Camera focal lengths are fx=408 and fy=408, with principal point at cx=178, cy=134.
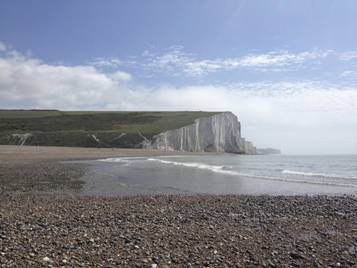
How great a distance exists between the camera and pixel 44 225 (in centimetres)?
1047

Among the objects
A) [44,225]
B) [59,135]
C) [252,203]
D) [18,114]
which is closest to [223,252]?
[44,225]

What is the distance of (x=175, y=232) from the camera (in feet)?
33.2

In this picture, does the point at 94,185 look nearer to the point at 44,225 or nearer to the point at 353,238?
the point at 44,225

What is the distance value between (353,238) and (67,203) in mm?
9643

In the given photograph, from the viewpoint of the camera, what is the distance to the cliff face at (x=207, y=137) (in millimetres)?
114438

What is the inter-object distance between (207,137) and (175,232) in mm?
112726

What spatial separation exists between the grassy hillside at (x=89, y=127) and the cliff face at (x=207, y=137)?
10.6 ft

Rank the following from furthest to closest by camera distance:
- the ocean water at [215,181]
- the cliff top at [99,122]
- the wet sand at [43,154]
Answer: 1. the cliff top at [99,122]
2. the wet sand at [43,154]
3. the ocean water at [215,181]

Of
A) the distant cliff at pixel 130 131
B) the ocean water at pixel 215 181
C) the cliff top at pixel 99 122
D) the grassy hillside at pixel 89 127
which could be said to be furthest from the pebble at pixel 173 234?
the cliff top at pixel 99 122

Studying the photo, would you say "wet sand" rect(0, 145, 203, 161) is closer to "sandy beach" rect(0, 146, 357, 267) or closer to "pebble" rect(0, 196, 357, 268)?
"sandy beach" rect(0, 146, 357, 267)

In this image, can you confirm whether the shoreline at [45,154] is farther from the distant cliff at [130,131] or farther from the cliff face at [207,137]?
the cliff face at [207,137]

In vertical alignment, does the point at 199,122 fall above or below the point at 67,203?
above

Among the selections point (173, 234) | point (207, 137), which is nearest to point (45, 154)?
point (173, 234)

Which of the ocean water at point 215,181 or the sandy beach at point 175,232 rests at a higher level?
the sandy beach at point 175,232
